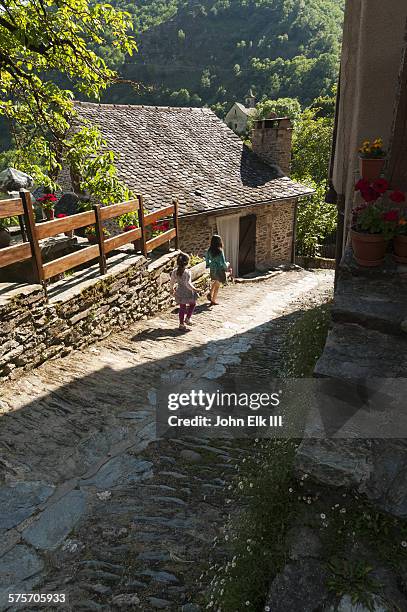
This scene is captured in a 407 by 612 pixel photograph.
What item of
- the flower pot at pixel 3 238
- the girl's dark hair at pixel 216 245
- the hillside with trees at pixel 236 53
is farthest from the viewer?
the hillside with trees at pixel 236 53

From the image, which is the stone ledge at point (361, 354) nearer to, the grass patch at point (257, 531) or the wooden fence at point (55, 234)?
the grass patch at point (257, 531)

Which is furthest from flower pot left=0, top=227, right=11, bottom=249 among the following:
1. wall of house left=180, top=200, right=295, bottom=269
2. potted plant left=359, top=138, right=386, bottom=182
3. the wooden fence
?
wall of house left=180, top=200, right=295, bottom=269

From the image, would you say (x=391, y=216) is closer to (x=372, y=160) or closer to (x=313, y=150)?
(x=372, y=160)

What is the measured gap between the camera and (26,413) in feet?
13.9

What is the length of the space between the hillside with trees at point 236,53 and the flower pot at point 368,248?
70.0 meters

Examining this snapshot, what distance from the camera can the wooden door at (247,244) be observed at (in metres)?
15.3

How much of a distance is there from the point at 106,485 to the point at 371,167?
3.81 m

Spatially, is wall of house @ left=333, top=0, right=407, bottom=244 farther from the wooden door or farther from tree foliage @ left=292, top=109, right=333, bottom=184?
tree foliage @ left=292, top=109, right=333, bottom=184

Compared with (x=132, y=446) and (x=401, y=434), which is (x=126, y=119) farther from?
(x=401, y=434)

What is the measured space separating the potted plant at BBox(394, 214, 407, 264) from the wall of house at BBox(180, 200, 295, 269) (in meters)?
9.66

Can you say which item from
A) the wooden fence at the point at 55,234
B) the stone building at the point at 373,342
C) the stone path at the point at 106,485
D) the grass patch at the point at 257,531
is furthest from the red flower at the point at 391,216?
the wooden fence at the point at 55,234

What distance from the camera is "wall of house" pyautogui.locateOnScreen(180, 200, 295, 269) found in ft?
43.9

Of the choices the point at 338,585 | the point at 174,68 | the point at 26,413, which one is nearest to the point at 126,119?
the point at 26,413

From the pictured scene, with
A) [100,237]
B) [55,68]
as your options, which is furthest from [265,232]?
[100,237]
